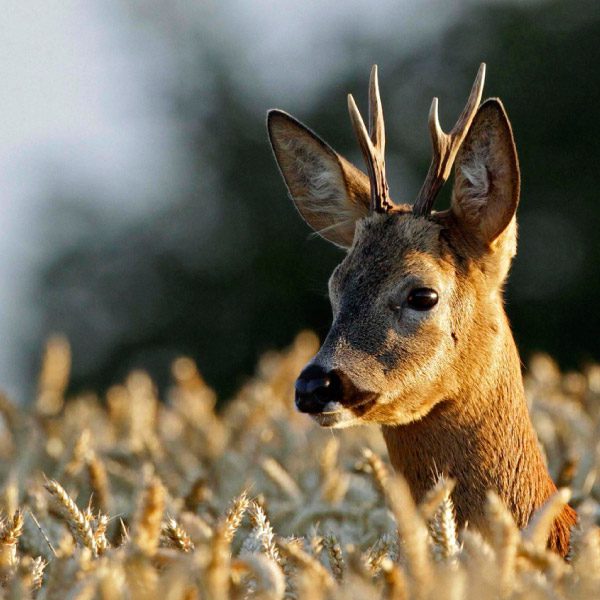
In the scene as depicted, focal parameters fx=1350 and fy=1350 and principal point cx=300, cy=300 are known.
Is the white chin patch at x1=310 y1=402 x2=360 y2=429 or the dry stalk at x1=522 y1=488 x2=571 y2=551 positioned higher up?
the dry stalk at x1=522 y1=488 x2=571 y2=551

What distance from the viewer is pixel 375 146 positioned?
483cm

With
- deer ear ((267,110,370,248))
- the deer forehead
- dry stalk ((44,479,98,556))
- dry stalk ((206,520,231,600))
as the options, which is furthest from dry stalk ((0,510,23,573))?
Result: deer ear ((267,110,370,248))

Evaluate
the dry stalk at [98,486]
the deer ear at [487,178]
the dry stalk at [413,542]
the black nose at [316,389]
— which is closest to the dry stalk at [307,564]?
the dry stalk at [413,542]

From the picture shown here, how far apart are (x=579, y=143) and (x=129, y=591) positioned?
19.7 metres

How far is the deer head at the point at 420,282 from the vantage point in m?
4.30

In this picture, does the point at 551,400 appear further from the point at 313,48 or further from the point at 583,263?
the point at 313,48

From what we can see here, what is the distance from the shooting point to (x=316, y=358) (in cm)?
432

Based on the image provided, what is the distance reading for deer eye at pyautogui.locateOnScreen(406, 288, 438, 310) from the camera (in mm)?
4469

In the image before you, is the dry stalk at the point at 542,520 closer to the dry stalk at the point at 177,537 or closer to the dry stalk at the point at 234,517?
the dry stalk at the point at 234,517

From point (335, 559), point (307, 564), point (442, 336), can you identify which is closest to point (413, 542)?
point (307, 564)

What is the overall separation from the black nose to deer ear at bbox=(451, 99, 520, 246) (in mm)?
840

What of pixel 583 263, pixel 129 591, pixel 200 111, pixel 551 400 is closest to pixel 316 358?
pixel 129 591

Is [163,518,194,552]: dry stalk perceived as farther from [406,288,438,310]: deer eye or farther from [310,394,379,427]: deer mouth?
[406,288,438,310]: deer eye

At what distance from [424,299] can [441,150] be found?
0.54 meters
